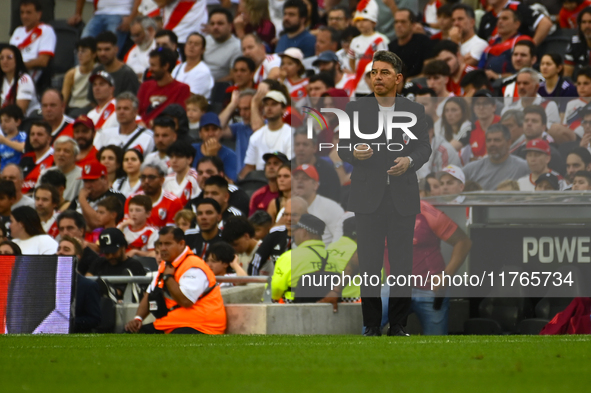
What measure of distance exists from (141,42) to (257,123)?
3.98 meters

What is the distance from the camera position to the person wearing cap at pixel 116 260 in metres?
9.98

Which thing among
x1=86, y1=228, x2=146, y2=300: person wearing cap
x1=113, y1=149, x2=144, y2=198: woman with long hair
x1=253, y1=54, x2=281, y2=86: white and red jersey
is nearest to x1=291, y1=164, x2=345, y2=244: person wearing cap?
x1=86, y1=228, x2=146, y2=300: person wearing cap

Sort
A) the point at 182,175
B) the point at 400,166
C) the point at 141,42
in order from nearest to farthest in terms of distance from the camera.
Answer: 1. the point at 400,166
2. the point at 182,175
3. the point at 141,42

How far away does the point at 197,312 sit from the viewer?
8.73 meters

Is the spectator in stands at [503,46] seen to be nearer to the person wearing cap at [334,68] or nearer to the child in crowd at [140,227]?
the person wearing cap at [334,68]

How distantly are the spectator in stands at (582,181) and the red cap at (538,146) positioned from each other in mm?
362

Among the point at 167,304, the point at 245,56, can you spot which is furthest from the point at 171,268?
the point at 245,56

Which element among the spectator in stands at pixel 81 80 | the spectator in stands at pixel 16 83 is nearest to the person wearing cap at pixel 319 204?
the spectator in stands at pixel 81 80

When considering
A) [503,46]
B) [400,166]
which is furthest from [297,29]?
[400,166]

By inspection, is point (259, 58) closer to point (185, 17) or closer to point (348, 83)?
point (348, 83)

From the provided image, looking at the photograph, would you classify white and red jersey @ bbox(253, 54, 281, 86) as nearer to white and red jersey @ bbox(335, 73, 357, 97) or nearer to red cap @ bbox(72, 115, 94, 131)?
white and red jersey @ bbox(335, 73, 357, 97)

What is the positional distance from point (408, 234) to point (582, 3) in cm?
853

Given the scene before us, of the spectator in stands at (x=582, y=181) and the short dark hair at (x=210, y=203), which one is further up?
the spectator in stands at (x=582, y=181)

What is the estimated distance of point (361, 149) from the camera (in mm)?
7336
